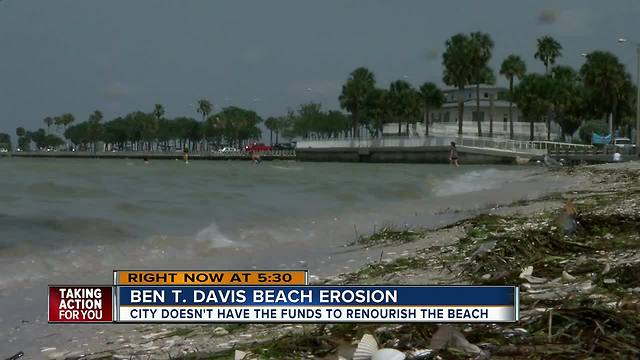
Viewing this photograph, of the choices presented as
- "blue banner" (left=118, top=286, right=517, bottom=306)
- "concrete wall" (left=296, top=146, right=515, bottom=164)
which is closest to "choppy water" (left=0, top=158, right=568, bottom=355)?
"blue banner" (left=118, top=286, right=517, bottom=306)

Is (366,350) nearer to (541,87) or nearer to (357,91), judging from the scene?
(541,87)

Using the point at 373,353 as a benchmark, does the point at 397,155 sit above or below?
below

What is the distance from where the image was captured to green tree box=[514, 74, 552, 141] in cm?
8988

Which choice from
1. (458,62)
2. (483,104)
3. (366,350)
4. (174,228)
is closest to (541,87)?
(458,62)

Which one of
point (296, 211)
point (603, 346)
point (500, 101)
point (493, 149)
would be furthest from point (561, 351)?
point (500, 101)

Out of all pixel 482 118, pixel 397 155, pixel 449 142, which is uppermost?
pixel 482 118

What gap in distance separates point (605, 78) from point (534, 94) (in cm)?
847

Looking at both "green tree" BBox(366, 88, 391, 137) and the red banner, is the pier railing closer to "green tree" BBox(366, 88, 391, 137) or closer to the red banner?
"green tree" BBox(366, 88, 391, 137)

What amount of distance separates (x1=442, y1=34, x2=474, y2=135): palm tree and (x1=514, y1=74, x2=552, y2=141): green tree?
783 cm

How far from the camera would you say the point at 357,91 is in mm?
122312

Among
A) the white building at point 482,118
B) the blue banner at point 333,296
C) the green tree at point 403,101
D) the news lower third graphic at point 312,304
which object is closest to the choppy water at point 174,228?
the news lower third graphic at point 312,304

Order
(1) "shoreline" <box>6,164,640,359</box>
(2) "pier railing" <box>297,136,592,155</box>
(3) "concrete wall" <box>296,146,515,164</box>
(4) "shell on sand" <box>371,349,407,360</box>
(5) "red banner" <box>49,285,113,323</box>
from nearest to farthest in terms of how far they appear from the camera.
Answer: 1. (4) "shell on sand" <box>371,349,407,360</box>
2. (5) "red banner" <box>49,285,113,323</box>
3. (1) "shoreline" <box>6,164,640,359</box>
4. (2) "pier railing" <box>297,136,592,155</box>
5. (3) "concrete wall" <box>296,146,515,164</box>

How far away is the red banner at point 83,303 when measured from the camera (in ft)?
13.8

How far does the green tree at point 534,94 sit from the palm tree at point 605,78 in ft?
14.8
